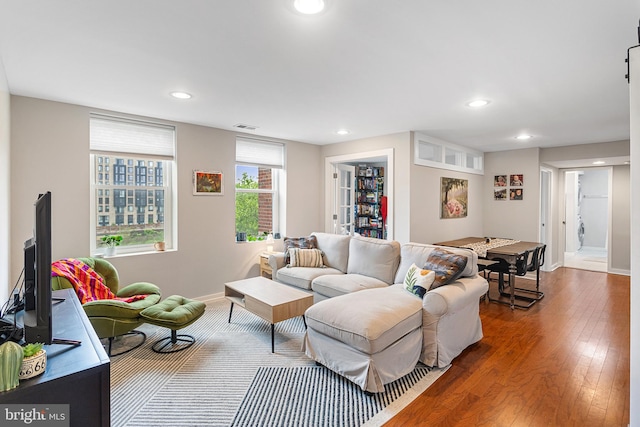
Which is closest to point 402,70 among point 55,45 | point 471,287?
point 471,287

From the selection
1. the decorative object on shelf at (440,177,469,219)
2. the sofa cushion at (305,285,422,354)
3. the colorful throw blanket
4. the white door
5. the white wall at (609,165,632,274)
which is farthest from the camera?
the white wall at (609,165,632,274)

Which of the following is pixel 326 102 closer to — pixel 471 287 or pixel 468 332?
pixel 471 287

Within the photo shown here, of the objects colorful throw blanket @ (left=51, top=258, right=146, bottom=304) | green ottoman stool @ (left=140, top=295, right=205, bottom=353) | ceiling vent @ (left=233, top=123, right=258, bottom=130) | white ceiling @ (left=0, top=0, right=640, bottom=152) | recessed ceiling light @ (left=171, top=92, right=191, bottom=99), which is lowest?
green ottoman stool @ (left=140, top=295, right=205, bottom=353)

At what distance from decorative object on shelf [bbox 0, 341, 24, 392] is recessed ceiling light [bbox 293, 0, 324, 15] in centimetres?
183

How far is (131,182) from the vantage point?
12.8 feet

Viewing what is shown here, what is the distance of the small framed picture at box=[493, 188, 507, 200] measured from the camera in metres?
6.18

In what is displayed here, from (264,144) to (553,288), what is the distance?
5.09 metres

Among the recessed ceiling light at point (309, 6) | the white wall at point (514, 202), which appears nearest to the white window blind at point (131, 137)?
the recessed ceiling light at point (309, 6)

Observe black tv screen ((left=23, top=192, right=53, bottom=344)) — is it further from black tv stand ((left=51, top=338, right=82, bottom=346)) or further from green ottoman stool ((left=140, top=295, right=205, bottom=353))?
green ottoman stool ((left=140, top=295, right=205, bottom=353))

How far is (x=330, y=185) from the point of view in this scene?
568 centimetres

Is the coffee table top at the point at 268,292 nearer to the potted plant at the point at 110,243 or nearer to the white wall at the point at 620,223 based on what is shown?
the potted plant at the point at 110,243

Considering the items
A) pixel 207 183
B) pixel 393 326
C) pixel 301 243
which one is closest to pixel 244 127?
pixel 207 183

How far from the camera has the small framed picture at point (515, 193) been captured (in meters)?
A: 5.96

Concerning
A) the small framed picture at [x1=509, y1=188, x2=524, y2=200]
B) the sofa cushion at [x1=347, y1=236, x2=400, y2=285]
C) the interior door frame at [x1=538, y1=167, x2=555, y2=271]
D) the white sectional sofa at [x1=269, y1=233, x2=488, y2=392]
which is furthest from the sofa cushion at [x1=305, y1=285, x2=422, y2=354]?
the interior door frame at [x1=538, y1=167, x2=555, y2=271]
